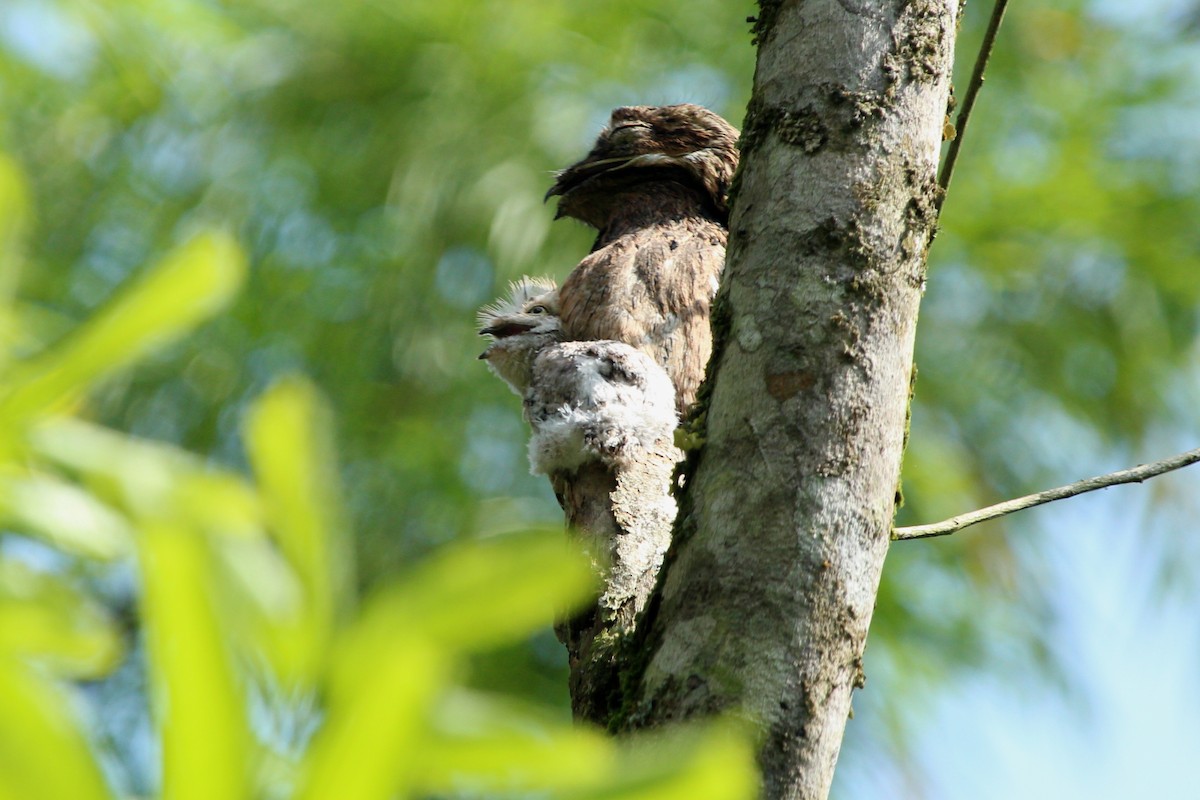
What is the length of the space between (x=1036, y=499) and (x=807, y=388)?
0.41 m

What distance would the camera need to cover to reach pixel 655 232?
222 cm

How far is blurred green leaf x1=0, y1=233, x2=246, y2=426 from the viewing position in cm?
45

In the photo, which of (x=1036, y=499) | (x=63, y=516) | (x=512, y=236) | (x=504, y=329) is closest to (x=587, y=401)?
(x=504, y=329)

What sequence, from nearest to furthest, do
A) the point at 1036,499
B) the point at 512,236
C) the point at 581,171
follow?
the point at 1036,499
the point at 581,171
the point at 512,236

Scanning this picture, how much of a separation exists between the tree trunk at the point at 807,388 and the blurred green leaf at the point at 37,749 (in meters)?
0.88

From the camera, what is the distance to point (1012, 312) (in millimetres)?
5801

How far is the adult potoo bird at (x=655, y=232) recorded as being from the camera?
2031mm

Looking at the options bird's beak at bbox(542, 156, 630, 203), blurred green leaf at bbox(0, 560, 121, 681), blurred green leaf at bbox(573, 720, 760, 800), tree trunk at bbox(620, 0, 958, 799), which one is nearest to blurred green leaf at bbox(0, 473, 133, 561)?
blurred green leaf at bbox(0, 560, 121, 681)

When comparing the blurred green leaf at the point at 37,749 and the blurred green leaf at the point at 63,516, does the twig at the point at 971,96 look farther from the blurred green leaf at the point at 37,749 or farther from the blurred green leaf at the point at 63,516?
the blurred green leaf at the point at 37,749

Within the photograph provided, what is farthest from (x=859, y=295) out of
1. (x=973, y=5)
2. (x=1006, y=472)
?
(x=973, y=5)

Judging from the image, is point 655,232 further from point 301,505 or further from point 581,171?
point 301,505

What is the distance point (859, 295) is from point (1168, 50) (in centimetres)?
546

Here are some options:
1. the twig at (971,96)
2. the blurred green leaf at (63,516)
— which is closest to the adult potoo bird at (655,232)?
the twig at (971,96)

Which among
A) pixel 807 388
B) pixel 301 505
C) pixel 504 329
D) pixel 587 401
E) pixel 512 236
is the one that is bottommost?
pixel 301 505
